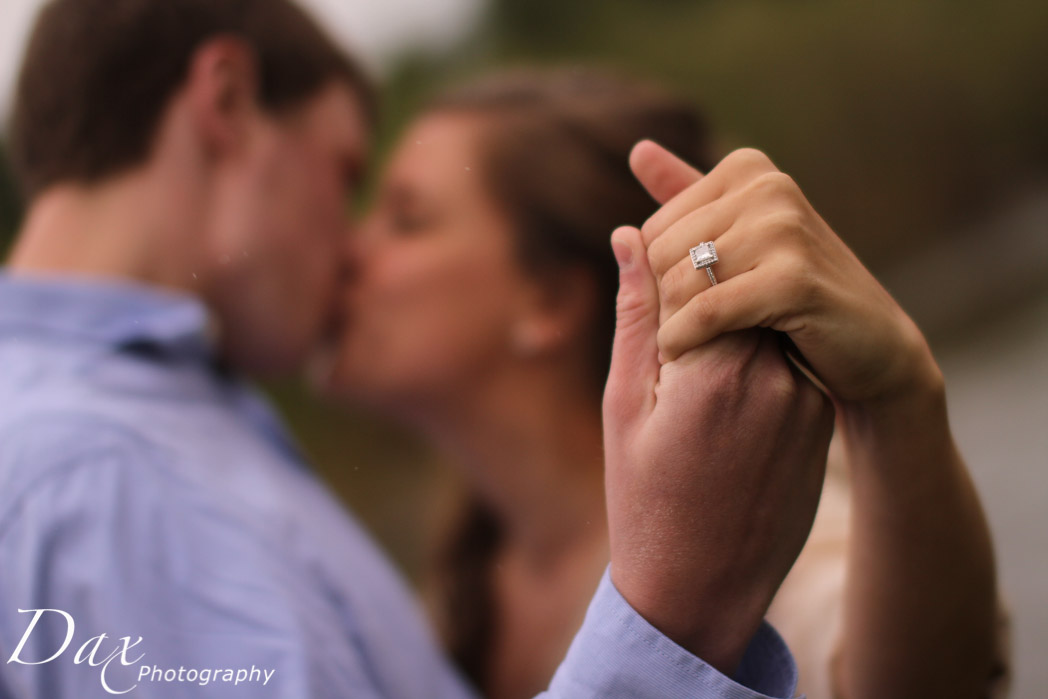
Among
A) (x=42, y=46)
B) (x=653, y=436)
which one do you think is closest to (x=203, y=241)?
(x=42, y=46)

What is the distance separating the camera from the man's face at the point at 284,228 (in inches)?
32.9

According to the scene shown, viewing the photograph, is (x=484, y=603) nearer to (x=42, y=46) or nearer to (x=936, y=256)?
(x=42, y=46)

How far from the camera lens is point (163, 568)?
54cm

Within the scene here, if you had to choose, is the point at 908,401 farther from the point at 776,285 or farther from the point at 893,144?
the point at 893,144

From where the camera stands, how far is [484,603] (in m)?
1.24

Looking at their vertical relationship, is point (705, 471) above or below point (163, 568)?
above

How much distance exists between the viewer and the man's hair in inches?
29.5

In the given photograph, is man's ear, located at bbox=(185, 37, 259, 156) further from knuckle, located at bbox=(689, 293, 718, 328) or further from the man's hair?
knuckle, located at bbox=(689, 293, 718, 328)

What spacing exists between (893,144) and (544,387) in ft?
5.17

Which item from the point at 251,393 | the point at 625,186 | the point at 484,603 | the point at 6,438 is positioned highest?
the point at 625,186

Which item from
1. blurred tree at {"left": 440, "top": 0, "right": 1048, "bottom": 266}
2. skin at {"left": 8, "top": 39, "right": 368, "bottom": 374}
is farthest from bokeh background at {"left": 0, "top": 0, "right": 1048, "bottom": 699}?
skin at {"left": 8, "top": 39, "right": 368, "bottom": 374}

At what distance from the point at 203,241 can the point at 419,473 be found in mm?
1324

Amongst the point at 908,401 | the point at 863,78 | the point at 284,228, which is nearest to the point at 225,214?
the point at 284,228

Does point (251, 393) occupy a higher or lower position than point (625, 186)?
lower
